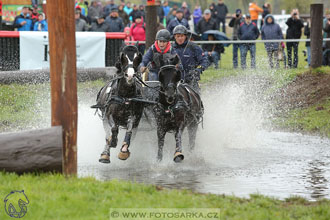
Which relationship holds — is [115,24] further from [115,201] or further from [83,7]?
[115,201]

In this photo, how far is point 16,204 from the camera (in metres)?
7.32

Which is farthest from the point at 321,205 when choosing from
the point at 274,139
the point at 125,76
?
the point at 274,139

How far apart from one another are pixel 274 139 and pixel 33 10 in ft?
47.2

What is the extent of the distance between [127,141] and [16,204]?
389 centimetres

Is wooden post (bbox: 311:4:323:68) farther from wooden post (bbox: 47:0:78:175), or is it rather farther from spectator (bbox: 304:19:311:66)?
wooden post (bbox: 47:0:78:175)

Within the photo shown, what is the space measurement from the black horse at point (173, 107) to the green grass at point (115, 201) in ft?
9.12

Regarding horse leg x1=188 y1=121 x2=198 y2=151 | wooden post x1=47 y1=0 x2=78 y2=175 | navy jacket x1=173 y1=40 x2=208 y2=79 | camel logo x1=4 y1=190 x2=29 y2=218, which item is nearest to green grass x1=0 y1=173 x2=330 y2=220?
camel logo x1=4 y1=190 x2=29 y2=218

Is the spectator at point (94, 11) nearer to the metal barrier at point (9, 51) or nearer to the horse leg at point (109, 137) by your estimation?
the metal barrier at point (9, 51)

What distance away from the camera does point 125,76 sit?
10.8 metres

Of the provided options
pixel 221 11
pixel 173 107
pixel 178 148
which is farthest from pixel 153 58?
pixel 221 11

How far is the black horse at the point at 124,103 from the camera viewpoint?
1080cm

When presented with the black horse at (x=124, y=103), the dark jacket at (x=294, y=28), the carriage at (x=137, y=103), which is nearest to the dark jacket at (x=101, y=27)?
the dark jacket at (x=294, y=28)

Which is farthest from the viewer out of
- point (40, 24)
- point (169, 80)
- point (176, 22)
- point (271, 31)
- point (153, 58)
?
point (40, 24)

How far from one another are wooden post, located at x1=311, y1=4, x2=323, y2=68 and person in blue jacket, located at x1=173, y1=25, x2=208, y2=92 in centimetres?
613
